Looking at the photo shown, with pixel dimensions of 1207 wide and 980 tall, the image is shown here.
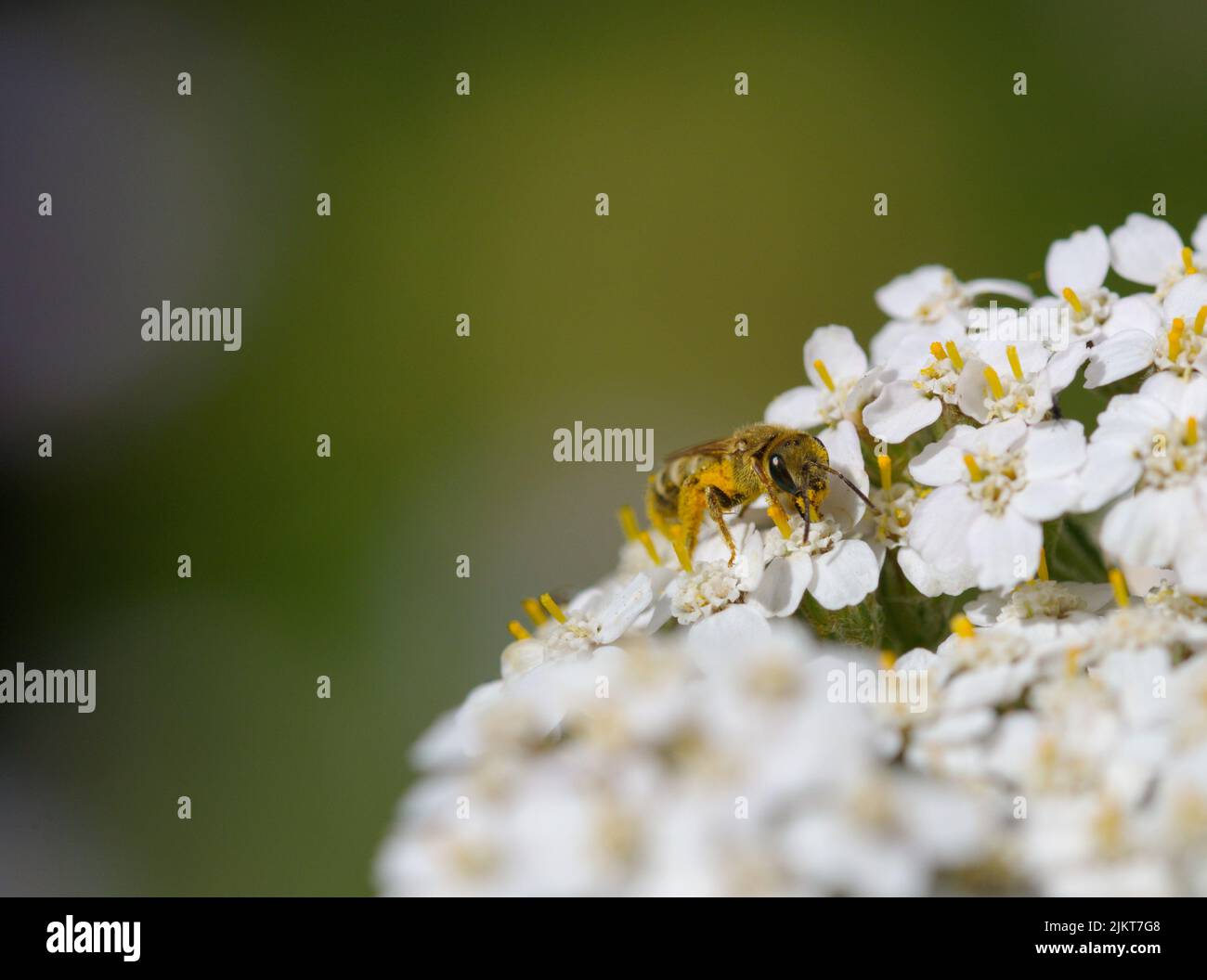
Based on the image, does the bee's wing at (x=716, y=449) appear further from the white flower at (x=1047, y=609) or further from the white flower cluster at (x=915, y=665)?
the white flower at (x=1047, y=609)

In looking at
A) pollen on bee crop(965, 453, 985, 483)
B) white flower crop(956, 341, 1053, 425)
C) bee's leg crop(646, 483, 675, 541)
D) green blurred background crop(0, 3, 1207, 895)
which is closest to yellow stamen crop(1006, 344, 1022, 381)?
white flower crop(956, 341, 1053, 425)

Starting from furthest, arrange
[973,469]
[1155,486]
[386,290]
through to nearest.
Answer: [386,290] < [973,469] < [1155,486]

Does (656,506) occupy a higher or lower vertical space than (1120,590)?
higher

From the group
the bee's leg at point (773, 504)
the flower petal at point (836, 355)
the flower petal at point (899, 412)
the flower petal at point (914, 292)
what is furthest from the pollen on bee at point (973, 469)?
the flower petal at point (914, 292)

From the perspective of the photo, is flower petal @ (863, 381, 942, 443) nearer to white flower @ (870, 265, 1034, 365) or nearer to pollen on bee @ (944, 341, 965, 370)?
pollen on bee @ (944, 341, 965, 370)


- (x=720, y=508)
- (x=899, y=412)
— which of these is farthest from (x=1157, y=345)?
(x=720, y=508)

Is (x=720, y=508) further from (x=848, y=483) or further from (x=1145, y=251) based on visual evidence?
(x=1145, y=251)

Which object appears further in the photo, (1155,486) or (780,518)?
(780,518)
